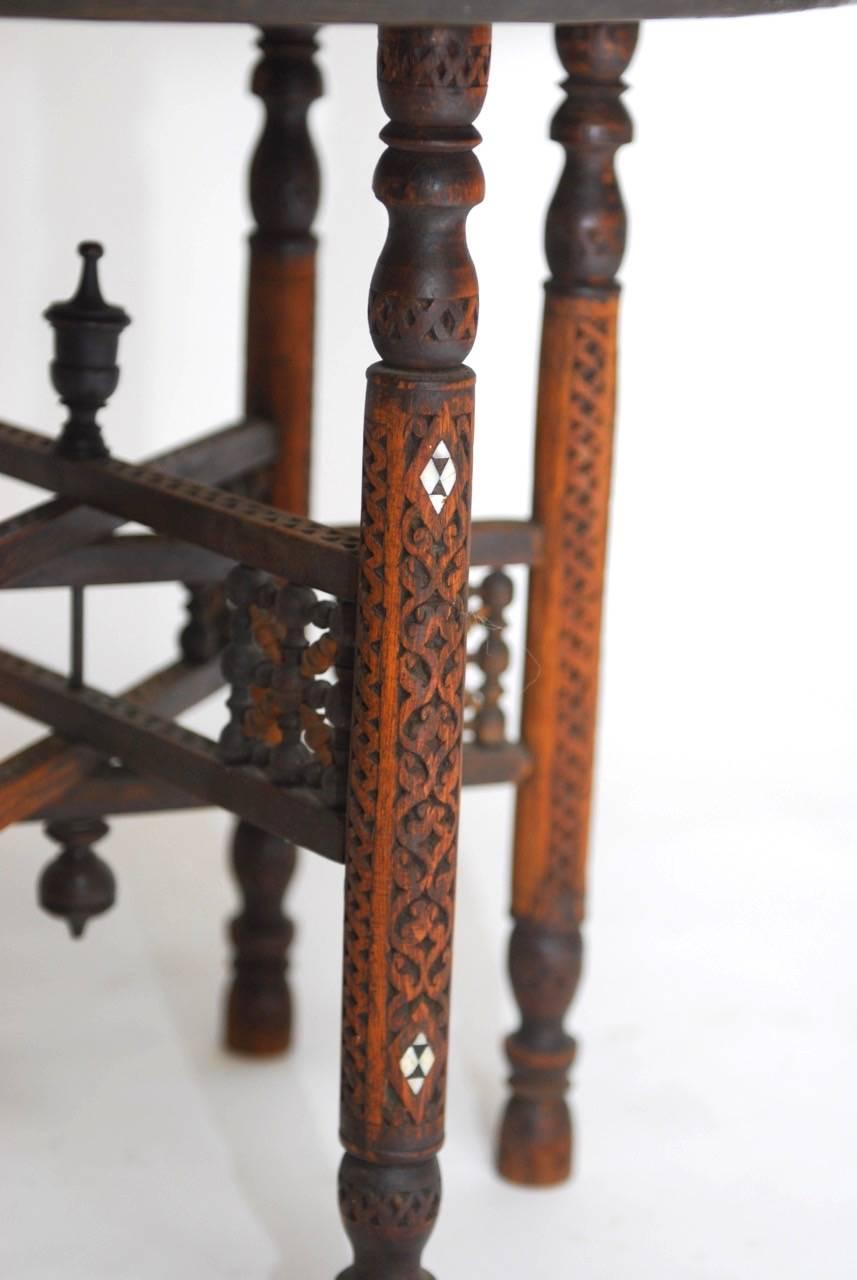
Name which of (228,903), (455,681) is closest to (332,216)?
(228,903)

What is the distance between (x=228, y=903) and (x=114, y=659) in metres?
0.69

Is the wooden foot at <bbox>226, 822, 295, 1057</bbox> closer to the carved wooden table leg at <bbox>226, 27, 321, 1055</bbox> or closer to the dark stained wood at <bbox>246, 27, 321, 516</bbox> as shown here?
the carved wooden table leg at <bbox>226, 27, 321, 1055</bbox>

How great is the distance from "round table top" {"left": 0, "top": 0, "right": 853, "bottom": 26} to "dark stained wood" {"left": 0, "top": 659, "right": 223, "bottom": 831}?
2.28ft

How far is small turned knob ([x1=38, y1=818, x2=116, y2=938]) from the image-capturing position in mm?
2336

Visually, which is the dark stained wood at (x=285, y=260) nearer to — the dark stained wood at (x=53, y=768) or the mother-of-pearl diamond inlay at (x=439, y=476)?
the dark stained wood at (x=53, y=768)

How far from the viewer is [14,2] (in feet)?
5.72

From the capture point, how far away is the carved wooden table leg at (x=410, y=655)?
184 centimetres

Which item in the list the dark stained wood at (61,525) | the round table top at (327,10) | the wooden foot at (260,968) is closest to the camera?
the round table top at (327,10)

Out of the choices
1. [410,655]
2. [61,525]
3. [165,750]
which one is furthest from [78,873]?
[410,655]

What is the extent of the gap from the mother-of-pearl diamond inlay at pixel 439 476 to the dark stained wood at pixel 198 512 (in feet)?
0.31

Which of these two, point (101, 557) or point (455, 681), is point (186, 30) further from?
point (455, 681)

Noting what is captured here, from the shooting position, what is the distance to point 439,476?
6.26 feet

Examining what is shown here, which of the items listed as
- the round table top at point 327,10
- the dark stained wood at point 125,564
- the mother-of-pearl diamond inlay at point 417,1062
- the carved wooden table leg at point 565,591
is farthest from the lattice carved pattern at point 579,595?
the round table top at point 327,10

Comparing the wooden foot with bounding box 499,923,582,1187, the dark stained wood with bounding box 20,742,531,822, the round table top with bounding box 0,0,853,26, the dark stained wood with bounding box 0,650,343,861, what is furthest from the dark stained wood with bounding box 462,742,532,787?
the round table top with bounding box 0,0,853,26
